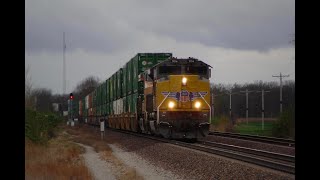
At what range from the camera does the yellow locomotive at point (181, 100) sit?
22797mm

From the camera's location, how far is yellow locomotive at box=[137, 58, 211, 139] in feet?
74.8

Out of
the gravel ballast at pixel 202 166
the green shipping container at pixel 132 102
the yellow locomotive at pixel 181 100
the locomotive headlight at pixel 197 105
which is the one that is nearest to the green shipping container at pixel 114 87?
the green shipping container at pixel 132 102

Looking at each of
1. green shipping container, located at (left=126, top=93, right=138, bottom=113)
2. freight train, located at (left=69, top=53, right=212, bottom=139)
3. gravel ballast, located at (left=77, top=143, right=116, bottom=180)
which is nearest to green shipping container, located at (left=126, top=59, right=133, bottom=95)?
green shipping container, located at (left=126, top=93, right=138, bottom=113)

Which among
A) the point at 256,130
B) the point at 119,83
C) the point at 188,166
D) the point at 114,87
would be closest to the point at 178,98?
the point at 188,166

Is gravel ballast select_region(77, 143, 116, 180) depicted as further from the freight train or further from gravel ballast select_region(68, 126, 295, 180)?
the freight train

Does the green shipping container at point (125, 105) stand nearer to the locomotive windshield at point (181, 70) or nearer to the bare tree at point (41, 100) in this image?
the bare tree at point (41, 100)

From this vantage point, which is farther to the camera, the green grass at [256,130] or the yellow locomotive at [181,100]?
the green grass at [256,130]

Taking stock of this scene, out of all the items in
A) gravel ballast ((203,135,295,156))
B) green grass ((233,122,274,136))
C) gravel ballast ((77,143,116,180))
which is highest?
gravel ballast ((203,135,295,156))

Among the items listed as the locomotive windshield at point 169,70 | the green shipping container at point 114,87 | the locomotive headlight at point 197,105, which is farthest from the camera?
the green shipping container at point 114,87

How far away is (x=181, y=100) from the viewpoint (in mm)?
22984

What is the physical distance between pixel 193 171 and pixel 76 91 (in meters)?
147

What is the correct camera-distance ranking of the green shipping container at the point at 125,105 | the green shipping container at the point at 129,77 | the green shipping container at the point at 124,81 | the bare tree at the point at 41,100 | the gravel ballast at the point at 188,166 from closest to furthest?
the gravel ballast at the point at 188,166 → the bare tree at the point at 41,100 → the green shipping container at the point at 129,77 → the green shipping container at the point at 125,105 → the green shipping container at the point at 124,81
